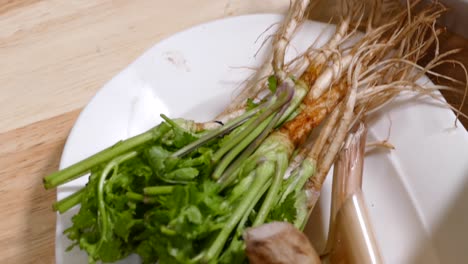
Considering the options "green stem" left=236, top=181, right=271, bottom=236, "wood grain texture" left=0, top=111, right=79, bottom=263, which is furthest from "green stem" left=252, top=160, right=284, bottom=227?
"wood grain texture" left=0, top=111, right=79, bottom=263

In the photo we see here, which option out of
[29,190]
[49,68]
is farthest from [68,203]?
[49,68]

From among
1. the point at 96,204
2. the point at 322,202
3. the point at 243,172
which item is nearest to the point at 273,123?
the point at 243,172

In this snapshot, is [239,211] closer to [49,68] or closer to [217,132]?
[217,132]

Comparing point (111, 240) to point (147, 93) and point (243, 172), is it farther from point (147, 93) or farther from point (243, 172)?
point (147, 93)

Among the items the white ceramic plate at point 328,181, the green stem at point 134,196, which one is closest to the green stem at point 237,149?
the green stem at point 134,196

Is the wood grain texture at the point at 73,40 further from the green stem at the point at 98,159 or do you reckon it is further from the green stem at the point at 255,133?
the green stem at the point at 255,133

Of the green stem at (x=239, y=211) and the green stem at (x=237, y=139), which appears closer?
the green stem at (x=239, y=211)

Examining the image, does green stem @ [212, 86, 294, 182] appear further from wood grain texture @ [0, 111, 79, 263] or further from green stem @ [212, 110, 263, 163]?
wood grain texture @ [0, 111, 79, 263]
